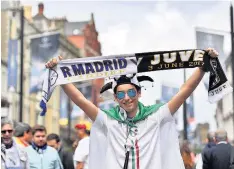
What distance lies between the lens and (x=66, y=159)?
10.5 meters

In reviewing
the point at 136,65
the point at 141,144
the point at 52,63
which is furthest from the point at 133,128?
the point at 52,63

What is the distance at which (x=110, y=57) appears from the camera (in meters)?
5.19

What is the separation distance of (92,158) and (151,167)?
1.56ft

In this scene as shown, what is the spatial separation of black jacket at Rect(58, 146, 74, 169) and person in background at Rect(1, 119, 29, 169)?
3000 millimetres

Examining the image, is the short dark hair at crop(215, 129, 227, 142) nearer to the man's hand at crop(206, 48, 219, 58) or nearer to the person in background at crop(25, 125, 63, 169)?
the person in background at crop(25, 125, 63, 169)

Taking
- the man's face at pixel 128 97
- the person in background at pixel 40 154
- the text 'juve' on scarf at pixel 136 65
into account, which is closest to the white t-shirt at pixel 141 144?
the man's face at pixel 128 97

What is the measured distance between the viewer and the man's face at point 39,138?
8172 mm

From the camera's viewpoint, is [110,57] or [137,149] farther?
[110,57]

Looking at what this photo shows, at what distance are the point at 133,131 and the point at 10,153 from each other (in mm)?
2872

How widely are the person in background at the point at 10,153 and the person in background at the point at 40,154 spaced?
1.84 feet

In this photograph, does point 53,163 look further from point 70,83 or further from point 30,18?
point 30,18

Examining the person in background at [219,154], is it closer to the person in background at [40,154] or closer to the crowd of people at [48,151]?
the crowd of people at [48,151]

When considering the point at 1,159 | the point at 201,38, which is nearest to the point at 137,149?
the point at 1,159

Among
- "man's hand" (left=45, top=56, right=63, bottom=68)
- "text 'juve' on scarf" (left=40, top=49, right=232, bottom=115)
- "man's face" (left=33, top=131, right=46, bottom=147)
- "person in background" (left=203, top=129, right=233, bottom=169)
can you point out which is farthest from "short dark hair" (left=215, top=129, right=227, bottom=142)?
"man's hand" (left=45, top=56, right=63, bottom=68)
